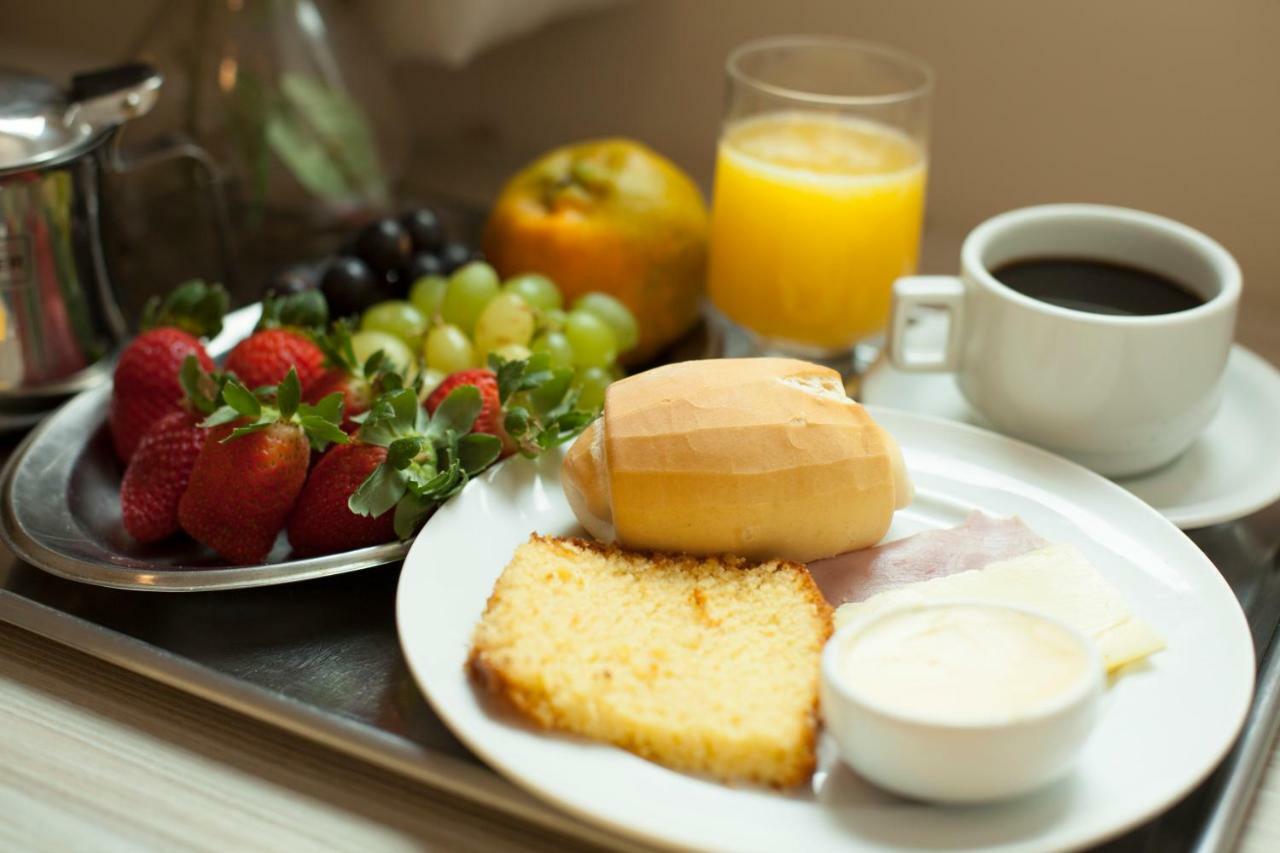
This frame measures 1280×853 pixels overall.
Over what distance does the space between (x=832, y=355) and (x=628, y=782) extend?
0.62 m

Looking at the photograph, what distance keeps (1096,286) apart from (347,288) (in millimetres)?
613

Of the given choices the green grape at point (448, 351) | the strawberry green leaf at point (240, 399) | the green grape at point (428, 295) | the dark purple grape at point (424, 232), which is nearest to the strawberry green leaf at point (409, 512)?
the strawberry green leaf at point (240, 399)

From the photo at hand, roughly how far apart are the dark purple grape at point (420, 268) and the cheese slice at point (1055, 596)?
0.56 metres

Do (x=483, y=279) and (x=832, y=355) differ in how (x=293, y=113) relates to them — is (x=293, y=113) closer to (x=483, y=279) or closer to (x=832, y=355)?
(x=483, y=279)

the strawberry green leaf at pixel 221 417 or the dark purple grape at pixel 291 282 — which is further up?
the strawberry green leaf at pixel 221 417

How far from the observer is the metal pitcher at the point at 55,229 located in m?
0.91

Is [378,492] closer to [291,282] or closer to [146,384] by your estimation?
[146,384]

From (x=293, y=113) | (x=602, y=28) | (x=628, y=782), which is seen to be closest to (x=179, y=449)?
(x=628, y=782)

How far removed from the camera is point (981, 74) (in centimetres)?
128

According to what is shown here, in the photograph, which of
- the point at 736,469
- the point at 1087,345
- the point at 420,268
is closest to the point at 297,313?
the point at 420,268

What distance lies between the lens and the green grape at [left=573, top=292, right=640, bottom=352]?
3.40ft

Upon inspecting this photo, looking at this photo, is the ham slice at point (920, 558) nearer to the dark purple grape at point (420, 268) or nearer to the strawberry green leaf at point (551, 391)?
the strawberry green leaf at point (551, 391)

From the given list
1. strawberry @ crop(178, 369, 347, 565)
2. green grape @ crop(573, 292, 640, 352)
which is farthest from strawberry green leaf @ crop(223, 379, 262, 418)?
green grape @ crop(573, 292, 640, 352)

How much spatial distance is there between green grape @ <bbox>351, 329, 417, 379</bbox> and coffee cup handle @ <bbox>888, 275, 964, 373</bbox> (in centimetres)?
37
